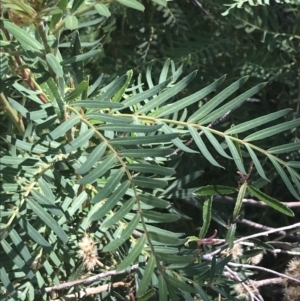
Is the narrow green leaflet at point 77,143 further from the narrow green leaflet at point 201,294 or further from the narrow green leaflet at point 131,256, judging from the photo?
the narrow green leaflet at point 201,294

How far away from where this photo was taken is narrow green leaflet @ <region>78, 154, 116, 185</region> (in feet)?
1.69

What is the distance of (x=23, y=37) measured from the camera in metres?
0.52

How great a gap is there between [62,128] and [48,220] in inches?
4.1

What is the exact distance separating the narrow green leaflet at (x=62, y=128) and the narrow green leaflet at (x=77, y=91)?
0.02 meters

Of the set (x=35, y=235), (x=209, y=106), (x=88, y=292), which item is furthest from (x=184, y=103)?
(x=88, y=292)

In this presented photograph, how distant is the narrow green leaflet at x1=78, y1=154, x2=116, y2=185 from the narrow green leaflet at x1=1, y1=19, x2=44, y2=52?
0.14 metres

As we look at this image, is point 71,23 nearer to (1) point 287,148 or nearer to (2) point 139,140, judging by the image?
(2) point 139,140

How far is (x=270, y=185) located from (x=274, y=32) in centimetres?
34

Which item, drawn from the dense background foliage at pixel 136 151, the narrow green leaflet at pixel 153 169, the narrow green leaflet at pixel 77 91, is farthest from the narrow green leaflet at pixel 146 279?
the narrow green leaflet at pixel 77 91

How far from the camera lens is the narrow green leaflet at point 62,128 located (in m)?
0.54

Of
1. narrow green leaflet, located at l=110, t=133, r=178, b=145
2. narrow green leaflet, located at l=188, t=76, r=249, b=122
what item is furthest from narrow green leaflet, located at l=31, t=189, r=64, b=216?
narrow green leaflet, located at l=188, t=76, r=249, b=122

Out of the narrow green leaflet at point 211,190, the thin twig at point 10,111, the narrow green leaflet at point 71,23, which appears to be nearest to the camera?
the narrow green leaflet at point 71,23

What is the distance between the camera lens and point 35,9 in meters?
0.52

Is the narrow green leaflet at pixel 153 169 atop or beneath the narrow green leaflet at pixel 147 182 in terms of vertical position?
atop
